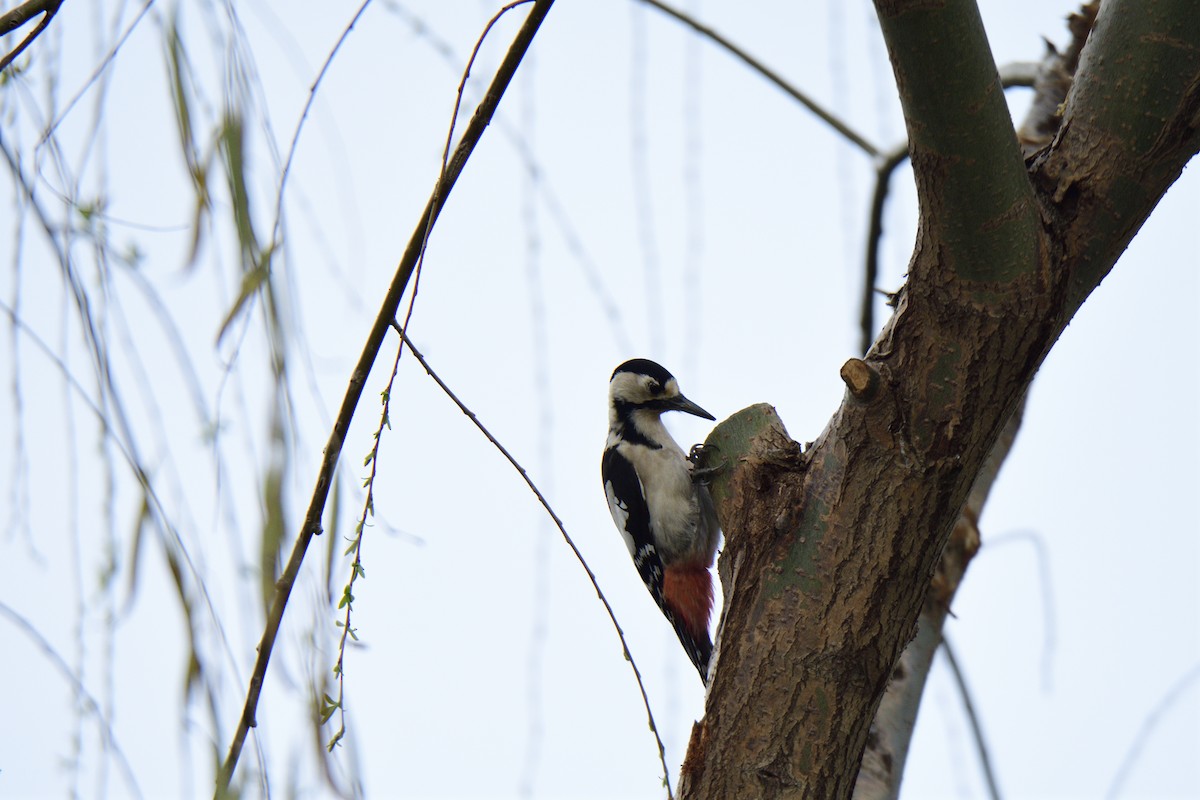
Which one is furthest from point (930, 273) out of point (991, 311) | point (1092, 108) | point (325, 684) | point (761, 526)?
point (325, 684)

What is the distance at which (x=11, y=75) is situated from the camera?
1729 mm

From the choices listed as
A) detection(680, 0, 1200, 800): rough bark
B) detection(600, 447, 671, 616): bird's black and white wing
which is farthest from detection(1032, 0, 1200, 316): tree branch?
detection(600, 447, 671, 616): bird's black and white wing

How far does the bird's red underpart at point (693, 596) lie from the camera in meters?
4.43

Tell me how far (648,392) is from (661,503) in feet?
1.63

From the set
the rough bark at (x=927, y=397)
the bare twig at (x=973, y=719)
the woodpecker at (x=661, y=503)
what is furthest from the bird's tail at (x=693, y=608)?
the rough bark at (x=927, y=397)

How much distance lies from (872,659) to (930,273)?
0.70m

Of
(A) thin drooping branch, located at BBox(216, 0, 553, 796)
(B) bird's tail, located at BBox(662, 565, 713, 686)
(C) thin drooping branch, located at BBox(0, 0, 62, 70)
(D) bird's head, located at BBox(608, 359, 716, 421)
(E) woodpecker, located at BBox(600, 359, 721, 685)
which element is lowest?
(A) thin drooping branch, located at BBox(216, 0, 553, 796)

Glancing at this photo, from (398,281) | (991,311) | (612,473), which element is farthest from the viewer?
(612,473)

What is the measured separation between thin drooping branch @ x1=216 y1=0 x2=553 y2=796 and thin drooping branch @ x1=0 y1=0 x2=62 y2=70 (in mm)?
546

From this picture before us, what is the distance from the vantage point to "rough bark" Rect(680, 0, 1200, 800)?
6.21 ft

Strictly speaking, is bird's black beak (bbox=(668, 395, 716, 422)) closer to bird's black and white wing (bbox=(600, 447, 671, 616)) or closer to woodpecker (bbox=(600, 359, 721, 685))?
woodpecker (bbox=(600, 359, 721, 685))

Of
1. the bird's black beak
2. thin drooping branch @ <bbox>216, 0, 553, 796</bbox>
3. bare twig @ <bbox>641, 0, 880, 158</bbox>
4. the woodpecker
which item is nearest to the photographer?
thin drooping branch @ <bbox>216, 0, 553, 796</bbox>

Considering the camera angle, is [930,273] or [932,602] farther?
[932,602]

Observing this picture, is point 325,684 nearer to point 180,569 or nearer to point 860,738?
point 180,569
